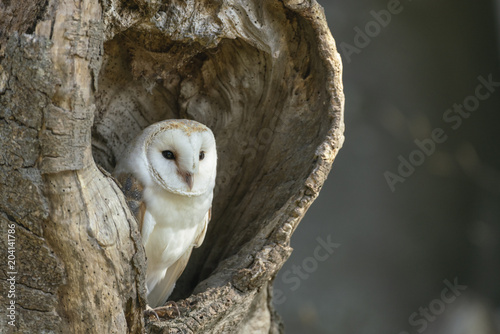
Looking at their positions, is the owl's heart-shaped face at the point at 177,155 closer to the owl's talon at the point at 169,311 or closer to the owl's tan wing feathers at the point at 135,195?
the owl's tan wing feathers at the point at 135,195

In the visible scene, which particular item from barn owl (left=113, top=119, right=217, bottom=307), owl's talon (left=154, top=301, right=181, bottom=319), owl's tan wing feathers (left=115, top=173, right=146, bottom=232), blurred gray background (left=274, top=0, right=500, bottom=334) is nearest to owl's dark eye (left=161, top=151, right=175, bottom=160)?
barn owl (left=113, top=119, right=217, bottom=307)

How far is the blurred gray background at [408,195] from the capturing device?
2.84 m

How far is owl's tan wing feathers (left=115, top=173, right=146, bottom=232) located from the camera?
1502 mm

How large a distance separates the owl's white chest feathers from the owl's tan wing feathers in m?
0.01

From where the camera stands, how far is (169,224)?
159 centimetres

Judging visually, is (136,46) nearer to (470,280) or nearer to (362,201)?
(362,201)

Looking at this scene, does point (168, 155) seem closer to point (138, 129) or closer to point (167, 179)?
point (167, 179)

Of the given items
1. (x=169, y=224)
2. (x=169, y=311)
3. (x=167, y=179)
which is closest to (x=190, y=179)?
(x=167, y=179)

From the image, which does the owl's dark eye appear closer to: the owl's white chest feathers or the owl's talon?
the owl's white chest feathers

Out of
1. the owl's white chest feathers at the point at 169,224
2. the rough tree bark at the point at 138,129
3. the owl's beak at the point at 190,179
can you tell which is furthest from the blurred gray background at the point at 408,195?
the owl's beak at the point at 190,179

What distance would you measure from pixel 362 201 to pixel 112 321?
6.32ft

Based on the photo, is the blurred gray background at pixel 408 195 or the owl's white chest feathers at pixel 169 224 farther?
the blurred gray background at pixel 408 195

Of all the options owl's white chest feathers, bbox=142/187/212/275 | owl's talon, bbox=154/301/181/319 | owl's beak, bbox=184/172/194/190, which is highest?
owl's beak, bbox=184/172/194/190

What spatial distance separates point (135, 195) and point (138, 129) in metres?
0.38
